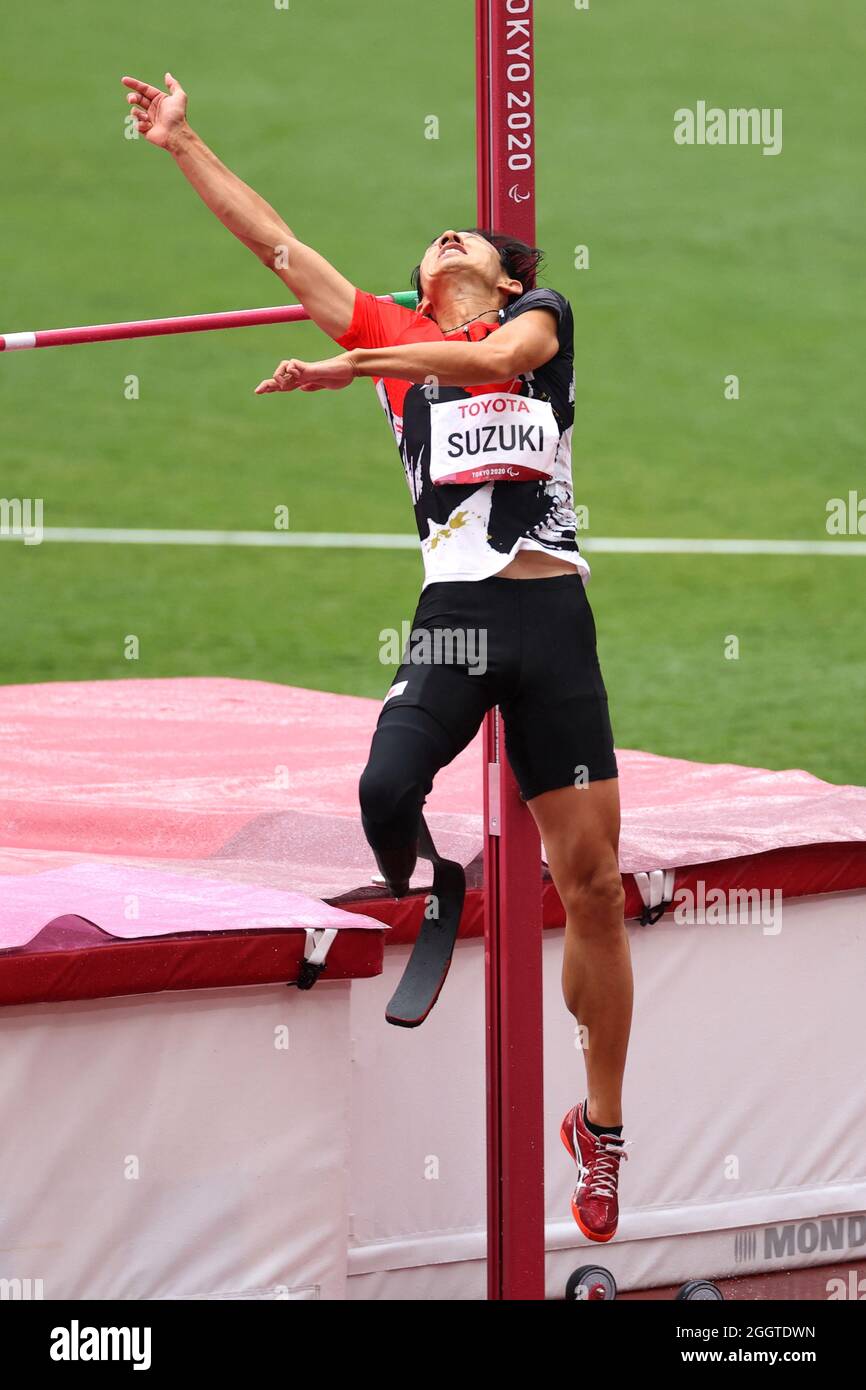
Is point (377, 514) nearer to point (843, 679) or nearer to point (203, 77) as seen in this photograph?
point (843, 679)

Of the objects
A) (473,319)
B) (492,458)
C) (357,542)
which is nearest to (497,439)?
(492,458)

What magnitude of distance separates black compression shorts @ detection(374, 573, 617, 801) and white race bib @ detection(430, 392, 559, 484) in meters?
0.15

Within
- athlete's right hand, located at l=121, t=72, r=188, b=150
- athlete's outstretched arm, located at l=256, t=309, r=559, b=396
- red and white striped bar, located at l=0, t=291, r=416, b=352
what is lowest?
athlete's outstretched arm, located at l=256, t=309, r=559, b=396

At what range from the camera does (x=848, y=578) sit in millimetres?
10438

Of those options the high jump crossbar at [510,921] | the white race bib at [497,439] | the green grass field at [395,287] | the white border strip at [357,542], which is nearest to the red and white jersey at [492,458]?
the white race bib at [497,439]

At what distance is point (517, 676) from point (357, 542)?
8.14 m

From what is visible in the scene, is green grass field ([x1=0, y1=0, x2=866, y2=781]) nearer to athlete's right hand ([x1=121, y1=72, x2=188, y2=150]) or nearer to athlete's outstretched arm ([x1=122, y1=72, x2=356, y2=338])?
athlete's outstretched arm ([x1=122, y1=72, x2=356, y2=338])

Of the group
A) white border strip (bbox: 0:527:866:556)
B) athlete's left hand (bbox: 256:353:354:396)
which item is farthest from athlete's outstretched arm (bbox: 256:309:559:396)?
white border strip (bbox: 0:527:866:556)

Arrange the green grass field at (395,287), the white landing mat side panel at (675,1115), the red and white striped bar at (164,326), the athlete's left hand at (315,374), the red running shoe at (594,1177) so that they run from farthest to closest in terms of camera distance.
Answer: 1. the green grass field at (395,287)
2. the white landing mat side panel at (675,1115)
3. the red and white striped bar at (164,326)
4. the red running shoe at (594,1177)
5. the athlete's left hand at (315,374)

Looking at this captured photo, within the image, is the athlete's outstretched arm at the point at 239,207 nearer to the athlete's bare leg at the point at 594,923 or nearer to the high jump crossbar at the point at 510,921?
the high jump crossbar at the point at 510,921

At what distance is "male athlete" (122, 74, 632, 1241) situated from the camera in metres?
2.75

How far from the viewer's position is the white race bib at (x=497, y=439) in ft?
9.22

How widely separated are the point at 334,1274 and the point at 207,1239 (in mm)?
219

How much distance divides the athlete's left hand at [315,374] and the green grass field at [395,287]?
543cm
